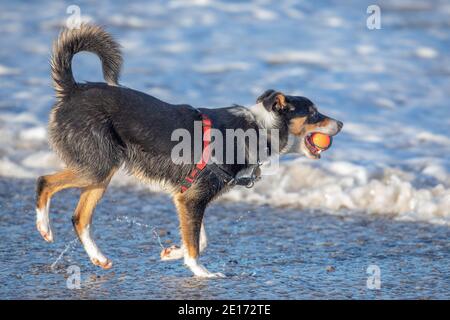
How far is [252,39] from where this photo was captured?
529 inches

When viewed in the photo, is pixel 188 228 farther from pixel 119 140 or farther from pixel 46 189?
pixel 46 189

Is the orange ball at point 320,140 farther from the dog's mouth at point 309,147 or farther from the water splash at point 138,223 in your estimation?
the water splash at point 138,223

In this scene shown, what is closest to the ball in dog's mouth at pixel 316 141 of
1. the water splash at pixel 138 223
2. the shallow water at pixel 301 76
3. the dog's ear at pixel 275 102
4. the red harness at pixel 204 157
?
the dog's ear at pixel 275 102

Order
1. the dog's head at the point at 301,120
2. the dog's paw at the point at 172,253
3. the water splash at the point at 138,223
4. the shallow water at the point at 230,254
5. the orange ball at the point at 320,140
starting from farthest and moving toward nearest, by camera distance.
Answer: the water splash at the point at 138,223 → the orange ball at the point at 320,140 → the dog's head at the point at 301,120 → the dog's paw at the point at 172,253 → the shallow water at the point at 230,254

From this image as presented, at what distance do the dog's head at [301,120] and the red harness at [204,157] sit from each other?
48cm

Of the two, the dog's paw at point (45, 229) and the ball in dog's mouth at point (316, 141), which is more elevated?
the ball in dog's mouth at point (316, 141)

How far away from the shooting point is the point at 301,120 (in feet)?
20.3

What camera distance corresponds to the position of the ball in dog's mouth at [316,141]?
624 cm

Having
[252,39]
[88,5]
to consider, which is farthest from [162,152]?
[88,5]

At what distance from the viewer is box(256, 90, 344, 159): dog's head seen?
6100mm

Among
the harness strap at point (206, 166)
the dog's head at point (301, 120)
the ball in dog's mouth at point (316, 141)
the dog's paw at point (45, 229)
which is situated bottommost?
the dog's paw at point (45, 229)

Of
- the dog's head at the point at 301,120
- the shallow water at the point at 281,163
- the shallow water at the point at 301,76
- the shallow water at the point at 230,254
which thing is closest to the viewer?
the shallow water at the point at 230,254

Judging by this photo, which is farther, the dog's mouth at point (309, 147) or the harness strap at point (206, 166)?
the dog's mouth at point (309, 147)

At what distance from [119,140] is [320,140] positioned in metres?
A: 1.53
